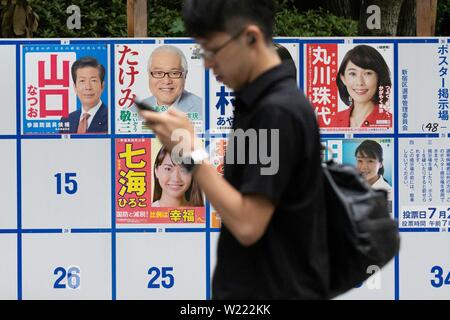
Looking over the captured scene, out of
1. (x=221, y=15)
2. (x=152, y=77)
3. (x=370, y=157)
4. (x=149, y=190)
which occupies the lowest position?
(x=149, y=190)

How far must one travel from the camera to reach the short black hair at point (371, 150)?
21.5 ft

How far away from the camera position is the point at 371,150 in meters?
6.57

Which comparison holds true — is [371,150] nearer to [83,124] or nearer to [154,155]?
[154,155]

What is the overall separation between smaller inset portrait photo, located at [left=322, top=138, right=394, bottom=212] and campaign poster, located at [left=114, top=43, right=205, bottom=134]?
1041 millimetres

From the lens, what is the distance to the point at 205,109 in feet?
21.5

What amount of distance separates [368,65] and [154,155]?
1.71m

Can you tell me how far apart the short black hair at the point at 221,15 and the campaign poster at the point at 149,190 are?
3.72 metres

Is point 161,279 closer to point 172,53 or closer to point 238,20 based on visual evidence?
point 172,53

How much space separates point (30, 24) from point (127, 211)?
234cm

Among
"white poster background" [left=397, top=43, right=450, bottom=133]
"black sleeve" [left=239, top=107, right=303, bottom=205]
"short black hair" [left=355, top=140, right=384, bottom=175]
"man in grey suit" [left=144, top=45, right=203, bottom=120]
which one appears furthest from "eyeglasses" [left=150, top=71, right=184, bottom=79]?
"black sleeve" [left=239, top=107, right=303, bottom=205]

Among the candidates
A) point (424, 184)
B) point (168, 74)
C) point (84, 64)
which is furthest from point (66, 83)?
point (424, 184)

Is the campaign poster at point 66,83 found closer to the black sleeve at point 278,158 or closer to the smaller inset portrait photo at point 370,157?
the smaller inset portrait photo at point 370,157

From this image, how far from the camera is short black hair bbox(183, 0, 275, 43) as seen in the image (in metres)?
2.78

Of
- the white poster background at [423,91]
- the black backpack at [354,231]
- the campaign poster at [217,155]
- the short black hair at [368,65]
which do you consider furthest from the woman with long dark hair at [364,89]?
the black backpack at [354,231]
